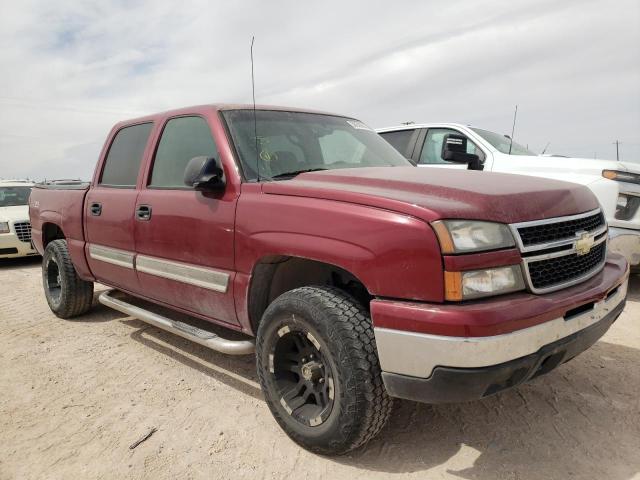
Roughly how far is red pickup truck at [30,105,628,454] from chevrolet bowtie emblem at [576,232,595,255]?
0.04 ft

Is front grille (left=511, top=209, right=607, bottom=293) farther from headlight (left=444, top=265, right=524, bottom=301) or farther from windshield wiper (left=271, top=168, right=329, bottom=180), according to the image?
windshield wiper (left=271, top=168, right=329, bottom=180)

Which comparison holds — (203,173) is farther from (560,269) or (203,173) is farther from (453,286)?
(560,269)

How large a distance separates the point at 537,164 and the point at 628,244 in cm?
144

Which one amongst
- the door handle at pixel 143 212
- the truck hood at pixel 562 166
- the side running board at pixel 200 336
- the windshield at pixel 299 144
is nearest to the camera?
the side running board at pixel 200 336

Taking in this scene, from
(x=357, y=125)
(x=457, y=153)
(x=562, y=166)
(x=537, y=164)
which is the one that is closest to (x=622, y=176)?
(x=562, y=166)

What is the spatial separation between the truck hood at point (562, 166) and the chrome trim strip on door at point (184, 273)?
13.0 ft

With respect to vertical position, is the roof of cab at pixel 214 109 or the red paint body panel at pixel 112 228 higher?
the roof of cab at pixel 214 109

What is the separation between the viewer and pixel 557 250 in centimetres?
223

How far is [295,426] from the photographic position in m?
2.51

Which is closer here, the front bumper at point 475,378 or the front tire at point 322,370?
the front bumper at point 475,378

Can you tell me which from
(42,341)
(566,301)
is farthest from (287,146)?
(42,341)

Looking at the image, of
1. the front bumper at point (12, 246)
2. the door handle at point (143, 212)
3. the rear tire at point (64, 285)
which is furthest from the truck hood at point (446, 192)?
the front bumper at point (12, 246)

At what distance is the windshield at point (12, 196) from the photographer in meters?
10.0

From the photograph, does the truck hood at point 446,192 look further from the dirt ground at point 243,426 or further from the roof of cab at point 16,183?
the roof of cab at point 16,183
